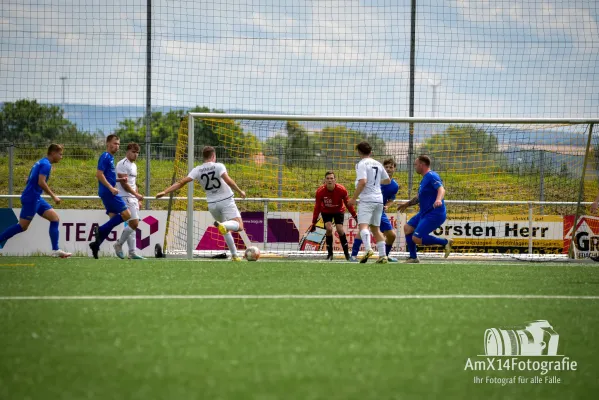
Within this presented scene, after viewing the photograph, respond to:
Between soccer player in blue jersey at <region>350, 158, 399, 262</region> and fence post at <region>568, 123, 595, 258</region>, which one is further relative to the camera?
fence post at <region>568, 123, 595, 258</region>

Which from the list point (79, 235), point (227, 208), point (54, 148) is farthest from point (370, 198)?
point (79, 235)

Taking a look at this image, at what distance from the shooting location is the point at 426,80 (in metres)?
14.3

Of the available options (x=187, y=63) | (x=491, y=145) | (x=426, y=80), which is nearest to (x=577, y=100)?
(x=491, y=145)

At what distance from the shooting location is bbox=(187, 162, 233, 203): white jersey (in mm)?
11461

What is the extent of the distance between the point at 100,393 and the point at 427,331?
7.30ft

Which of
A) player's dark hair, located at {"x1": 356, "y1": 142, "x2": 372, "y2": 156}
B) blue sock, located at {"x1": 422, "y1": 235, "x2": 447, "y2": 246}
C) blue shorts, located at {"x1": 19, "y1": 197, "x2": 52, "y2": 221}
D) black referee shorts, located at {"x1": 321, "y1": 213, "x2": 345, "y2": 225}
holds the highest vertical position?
player's dark hair, located at {"x1": 356, "y1": 142, "x2": 372, "y2": 156}

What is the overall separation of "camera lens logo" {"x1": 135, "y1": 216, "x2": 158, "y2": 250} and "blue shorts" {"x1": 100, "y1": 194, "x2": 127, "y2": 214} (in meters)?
2.11

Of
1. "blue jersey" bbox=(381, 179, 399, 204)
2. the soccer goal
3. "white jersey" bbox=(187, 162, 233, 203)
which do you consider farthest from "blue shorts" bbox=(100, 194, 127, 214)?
"blue jersey" bbox=(381, 179, 399, 204)

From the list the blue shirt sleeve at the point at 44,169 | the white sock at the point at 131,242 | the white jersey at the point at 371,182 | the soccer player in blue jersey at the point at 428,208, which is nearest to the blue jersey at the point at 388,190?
the soccer player in blue jersey at the point at 428,208

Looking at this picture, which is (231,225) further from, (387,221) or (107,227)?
(387,221)

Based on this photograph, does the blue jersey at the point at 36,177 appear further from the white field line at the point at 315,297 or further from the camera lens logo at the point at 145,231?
the white field line at the point at 315,297

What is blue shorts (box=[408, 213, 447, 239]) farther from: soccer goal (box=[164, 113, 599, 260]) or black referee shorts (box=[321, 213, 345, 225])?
soccer goal (box=[164, 113, 599, 260])

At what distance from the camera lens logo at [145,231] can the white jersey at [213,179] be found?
274 cm

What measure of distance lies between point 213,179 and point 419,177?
16.9 ft
